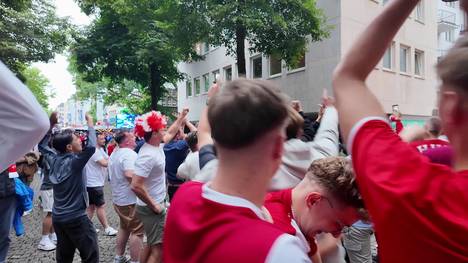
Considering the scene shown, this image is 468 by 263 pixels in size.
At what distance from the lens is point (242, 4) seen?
15898 mm

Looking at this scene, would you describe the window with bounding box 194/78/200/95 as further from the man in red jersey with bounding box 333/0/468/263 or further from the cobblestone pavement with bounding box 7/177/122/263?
the man in red jersey with bounding box 333/0/468/263

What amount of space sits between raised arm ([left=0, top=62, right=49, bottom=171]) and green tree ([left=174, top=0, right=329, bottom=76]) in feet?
48.0

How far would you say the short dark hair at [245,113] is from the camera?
128 cm

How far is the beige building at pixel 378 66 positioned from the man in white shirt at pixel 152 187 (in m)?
13.3

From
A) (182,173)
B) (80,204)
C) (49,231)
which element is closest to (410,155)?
(182,173)

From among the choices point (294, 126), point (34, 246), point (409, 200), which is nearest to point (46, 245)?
point (34, 246)

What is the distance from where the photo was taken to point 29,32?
20688mm

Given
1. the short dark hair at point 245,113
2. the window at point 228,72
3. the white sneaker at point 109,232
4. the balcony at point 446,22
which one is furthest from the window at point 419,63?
the short dark hair at point 245,113

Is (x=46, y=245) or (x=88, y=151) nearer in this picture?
(x=88, y=151)

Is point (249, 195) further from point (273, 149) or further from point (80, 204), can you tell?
point (80, 204)

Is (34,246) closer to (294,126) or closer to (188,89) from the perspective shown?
(294,126)

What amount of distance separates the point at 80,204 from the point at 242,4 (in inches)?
495

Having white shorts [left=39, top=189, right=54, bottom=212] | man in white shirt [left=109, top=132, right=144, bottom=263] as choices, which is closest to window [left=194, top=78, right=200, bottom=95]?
white shorts [left=39, top=189, right=54, bottom=212]

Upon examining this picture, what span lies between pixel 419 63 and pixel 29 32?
19746 mm
